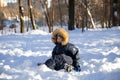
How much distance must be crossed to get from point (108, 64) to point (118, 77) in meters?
1.32

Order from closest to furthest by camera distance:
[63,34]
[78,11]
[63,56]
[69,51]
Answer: [63,56] → [69,51] → [63,34] → [78,11]

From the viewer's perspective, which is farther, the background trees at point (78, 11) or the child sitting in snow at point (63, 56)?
the background trees at point (78, 11)

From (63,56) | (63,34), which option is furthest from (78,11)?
(63,56)

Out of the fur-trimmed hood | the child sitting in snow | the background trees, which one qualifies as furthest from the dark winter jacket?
the background trees

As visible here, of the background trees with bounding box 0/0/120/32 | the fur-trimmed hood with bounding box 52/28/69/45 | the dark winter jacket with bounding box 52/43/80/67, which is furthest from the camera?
the background trees with bounding box 0/0/120/32

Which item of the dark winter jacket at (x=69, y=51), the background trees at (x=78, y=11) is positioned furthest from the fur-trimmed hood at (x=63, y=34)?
the background trees at (x=78, y=11)

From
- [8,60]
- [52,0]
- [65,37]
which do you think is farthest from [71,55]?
[52,0]

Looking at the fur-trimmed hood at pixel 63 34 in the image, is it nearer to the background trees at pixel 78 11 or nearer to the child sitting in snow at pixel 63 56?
the child sitting in snow at pixel 63 56

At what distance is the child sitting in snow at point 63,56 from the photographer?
7742 mm

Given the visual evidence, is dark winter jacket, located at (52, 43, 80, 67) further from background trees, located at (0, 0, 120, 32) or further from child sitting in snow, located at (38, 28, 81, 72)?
background trees, located at (0, 0, 120, 32)

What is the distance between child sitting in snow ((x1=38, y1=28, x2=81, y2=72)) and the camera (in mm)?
7742

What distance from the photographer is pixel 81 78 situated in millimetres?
6875

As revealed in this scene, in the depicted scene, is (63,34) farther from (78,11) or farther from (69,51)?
(78,11)

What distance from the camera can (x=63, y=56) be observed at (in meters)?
7.98
